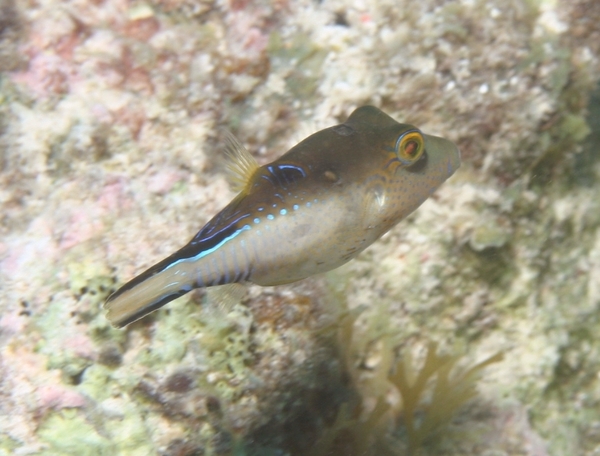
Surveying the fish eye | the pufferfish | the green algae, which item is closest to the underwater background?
the green algae

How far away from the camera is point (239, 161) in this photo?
202cm

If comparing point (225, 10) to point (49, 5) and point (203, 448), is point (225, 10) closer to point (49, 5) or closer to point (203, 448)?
point (49, 5)

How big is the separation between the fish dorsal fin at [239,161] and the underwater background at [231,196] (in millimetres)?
982

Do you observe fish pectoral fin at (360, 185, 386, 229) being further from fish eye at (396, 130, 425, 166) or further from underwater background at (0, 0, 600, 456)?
underwater background at (0, 0, 600, 456)

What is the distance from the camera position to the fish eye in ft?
6.82

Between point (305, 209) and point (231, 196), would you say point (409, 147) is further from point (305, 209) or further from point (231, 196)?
point (231, 196)

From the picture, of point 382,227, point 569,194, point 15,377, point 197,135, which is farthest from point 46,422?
point 569,194

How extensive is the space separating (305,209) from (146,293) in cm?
73

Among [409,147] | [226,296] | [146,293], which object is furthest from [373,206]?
[146,293]

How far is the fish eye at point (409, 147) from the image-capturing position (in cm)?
208

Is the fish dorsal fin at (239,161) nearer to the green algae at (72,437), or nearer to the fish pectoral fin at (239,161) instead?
the fish pectoral fin at (239,161)

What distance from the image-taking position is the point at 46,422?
264 centimetres

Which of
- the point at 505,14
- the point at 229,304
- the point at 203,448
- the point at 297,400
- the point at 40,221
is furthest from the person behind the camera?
the point at 505,14

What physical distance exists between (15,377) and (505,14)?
4.03 metres
